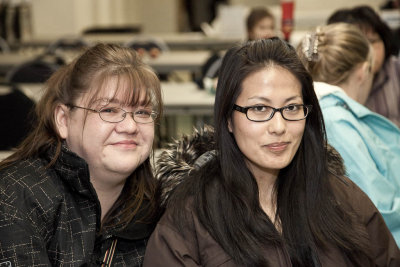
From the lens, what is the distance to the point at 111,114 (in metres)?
1.79

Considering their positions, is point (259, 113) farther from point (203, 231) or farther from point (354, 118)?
point (354, 118)

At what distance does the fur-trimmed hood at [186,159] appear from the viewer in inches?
76.7

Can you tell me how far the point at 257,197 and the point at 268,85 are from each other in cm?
33

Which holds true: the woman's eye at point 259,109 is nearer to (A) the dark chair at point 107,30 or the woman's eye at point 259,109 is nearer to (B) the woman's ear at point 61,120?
(B) the woman's ear at point 61,120

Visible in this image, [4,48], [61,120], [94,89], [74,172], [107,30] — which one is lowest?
[4,48]

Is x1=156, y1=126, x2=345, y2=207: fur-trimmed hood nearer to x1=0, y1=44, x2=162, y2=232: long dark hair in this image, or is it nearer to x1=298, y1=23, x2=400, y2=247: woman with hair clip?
x1=0, y1=44, x2=162, y2=232: long dark hair

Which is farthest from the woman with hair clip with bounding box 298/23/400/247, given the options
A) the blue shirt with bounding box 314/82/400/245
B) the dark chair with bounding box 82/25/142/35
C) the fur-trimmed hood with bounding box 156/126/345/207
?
the dark chair with bounding box 82/25/142/35

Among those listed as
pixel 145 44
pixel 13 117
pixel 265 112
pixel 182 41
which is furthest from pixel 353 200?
pixel 182 41

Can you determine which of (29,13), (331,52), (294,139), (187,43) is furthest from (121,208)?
(29,13)

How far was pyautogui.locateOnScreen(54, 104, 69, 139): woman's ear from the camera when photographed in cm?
185

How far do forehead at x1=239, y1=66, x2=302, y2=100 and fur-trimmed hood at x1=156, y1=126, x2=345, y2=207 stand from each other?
254mm

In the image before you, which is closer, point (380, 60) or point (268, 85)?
point (268, 85)

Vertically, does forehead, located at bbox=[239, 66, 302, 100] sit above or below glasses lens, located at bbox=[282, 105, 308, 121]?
above

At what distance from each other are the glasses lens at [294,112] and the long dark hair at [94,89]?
391 millimetres
